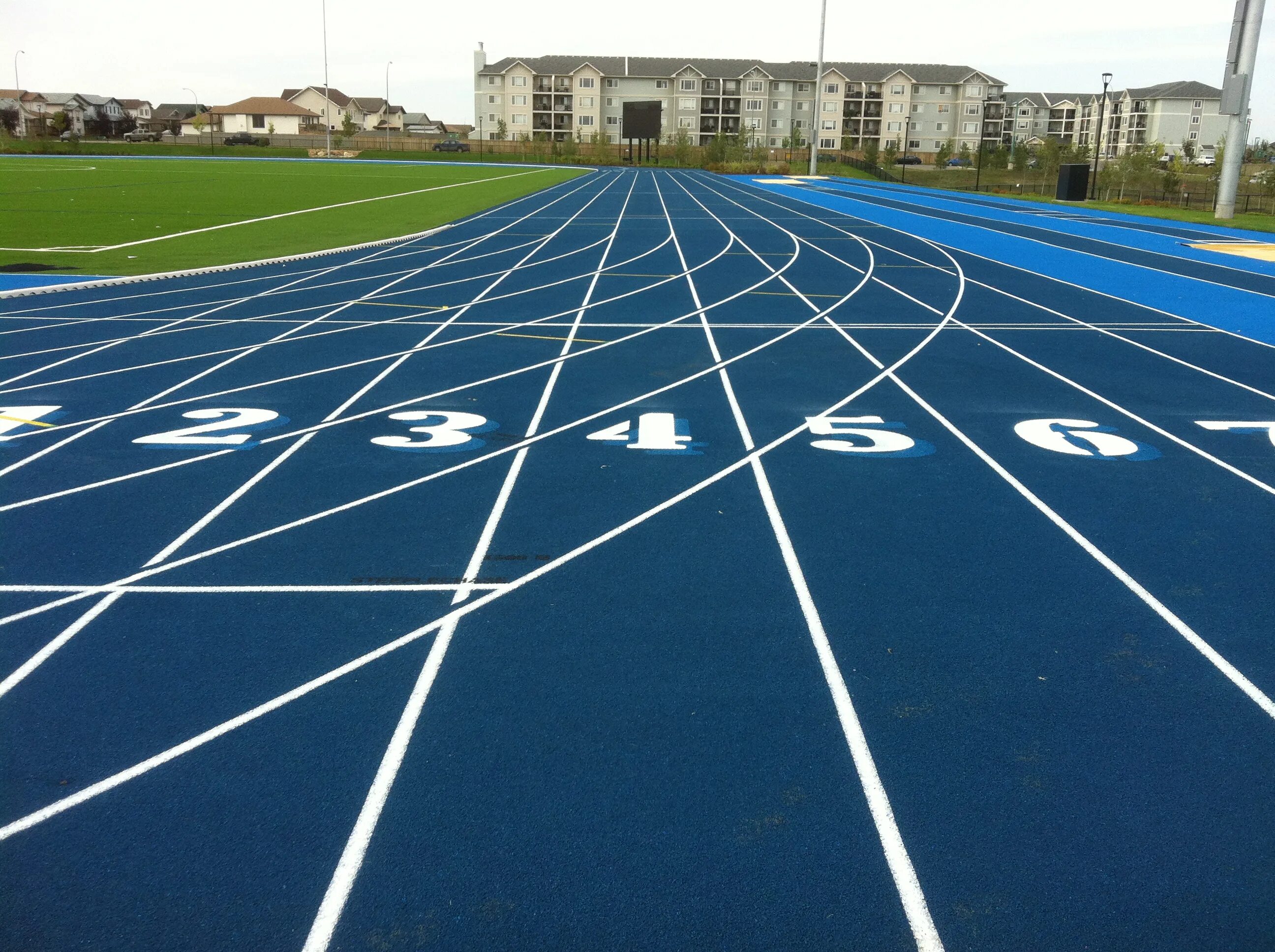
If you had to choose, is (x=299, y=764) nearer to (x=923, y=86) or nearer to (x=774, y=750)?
(x=774, y=750)

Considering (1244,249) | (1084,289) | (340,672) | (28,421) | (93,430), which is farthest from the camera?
(1244,249)

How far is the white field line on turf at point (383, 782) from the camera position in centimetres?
325

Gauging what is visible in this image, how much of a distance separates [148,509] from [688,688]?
425cm

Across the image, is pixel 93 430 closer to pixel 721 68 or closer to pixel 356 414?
pixel 356 414

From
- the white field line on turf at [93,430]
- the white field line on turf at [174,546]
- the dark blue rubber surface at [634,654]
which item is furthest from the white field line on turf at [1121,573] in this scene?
the white field line on turf at [93,430]

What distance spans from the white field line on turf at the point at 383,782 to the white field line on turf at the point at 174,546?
73.6 inches

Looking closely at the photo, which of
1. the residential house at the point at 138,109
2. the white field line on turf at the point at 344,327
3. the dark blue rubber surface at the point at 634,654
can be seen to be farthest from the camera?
the residential house at the point at 138,109

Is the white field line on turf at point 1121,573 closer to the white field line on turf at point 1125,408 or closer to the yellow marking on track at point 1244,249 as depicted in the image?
the white field line on turf at point 1125,408

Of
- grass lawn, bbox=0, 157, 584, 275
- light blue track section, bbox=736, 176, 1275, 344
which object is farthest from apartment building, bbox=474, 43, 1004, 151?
light blue track section, bbox=736, 176, 1275, 344

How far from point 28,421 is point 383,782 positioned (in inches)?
265

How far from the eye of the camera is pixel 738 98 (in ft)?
356

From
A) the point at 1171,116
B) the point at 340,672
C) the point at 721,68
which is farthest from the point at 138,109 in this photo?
the point at 340,672

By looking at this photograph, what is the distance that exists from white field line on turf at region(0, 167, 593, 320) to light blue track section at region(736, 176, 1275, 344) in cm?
1239

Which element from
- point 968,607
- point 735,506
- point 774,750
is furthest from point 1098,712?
point 735,506
